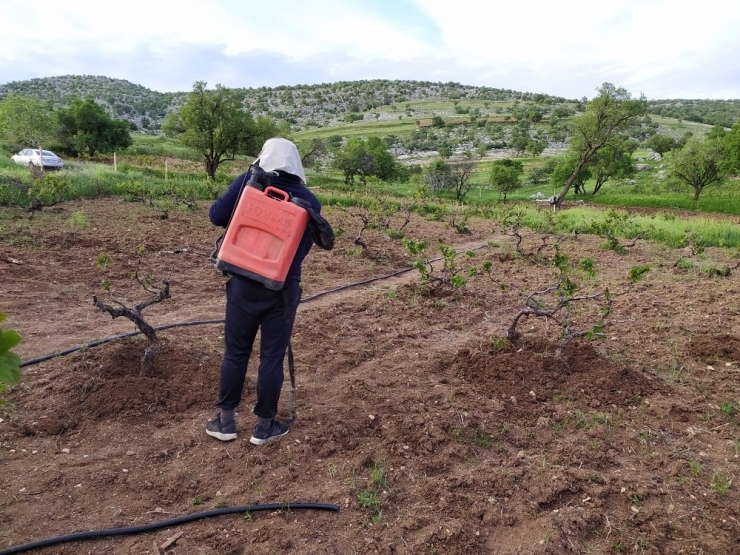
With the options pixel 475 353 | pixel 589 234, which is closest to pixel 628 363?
pixel 475 353

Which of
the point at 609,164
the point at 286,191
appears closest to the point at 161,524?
the point at 286,191

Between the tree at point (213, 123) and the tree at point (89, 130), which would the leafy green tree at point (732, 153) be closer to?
the tree at point (213, 123)

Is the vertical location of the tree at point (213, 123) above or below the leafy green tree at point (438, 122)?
below

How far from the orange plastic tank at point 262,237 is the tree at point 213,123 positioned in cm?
2161

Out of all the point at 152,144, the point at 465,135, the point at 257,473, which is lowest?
the point at 257,473

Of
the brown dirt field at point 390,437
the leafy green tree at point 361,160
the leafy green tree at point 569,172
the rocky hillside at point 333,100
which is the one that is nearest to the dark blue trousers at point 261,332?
the brown dirt field at point 390,437

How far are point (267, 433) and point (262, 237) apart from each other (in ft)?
4.34

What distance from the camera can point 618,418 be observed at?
12.2 feet

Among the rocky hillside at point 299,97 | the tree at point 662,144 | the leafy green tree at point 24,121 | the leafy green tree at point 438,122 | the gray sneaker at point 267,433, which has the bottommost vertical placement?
the gray sneaker at point 267,433

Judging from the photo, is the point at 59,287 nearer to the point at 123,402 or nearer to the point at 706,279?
the point at 123,402

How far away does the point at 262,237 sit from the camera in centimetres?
282

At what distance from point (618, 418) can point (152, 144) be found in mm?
45092

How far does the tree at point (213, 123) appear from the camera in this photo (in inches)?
890

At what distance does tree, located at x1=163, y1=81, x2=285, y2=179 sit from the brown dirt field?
18.3 metres
